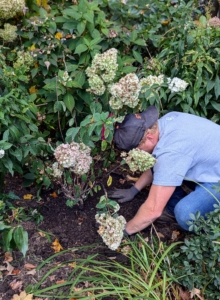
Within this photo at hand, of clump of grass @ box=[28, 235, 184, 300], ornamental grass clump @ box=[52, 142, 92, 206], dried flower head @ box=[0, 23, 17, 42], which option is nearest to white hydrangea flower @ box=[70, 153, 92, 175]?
ornamental grass clump @ box=[52, 142, 92, 206]

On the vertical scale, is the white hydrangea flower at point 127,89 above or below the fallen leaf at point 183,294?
above

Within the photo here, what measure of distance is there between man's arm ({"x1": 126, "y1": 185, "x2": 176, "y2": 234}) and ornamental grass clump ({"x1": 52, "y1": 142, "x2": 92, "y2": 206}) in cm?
43

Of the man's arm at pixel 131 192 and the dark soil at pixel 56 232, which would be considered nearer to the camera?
the dark soil at pixel 56 232

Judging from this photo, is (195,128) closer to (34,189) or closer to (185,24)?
(185,24)

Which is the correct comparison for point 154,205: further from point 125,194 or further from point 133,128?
point 125,194

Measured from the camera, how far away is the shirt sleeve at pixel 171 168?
2311 mm

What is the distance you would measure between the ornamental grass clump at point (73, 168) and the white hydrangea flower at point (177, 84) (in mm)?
811

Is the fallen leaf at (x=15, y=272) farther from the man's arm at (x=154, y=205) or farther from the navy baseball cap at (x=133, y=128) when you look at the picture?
the navy baseball cap at (x=133, y=128)

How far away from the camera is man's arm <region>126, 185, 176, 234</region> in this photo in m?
2.36

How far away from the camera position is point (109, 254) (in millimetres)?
2645

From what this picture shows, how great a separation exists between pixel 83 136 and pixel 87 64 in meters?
0.76

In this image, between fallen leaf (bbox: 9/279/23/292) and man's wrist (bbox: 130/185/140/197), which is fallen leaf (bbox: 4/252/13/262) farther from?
man's wrist (bbox: 130/185/140/197)

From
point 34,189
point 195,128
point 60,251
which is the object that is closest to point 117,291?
point 60,251

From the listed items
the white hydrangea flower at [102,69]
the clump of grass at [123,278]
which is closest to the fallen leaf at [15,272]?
the clump of grass at [123,278]
